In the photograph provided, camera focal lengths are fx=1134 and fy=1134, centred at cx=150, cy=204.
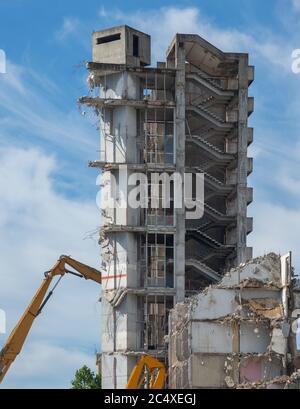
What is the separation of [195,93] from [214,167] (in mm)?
6736

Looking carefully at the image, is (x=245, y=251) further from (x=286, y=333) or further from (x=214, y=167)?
(x=286, y=333)

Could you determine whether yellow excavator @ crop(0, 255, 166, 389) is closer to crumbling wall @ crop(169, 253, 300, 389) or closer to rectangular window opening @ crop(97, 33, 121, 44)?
crumbling wall @ crop(169, 253, 300, 389)

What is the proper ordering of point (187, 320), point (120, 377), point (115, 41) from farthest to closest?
1. point (115, 41)
2. point (120, 377)
3. point (187, 320)

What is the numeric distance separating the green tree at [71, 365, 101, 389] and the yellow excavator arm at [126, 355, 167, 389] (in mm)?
30986

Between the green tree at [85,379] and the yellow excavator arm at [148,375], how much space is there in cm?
3099

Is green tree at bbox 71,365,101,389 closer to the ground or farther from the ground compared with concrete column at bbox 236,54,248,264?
closer to the ground

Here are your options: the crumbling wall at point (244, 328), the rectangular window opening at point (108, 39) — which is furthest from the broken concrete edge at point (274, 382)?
the rectangular window opening at point (108, 39)

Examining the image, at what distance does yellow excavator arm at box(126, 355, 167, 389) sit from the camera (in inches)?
2862

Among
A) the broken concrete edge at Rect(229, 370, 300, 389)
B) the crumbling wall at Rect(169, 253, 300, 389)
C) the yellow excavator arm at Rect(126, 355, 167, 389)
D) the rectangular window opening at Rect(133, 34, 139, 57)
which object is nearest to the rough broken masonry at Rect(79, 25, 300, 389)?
the rectangular window opening at Rect(133, 34, 139, 57)

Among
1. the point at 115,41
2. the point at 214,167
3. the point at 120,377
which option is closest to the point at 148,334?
the point at 120,377

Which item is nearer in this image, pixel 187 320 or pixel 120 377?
pixel 187 320

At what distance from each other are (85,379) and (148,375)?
34184 mm

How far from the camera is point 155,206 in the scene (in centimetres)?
9325

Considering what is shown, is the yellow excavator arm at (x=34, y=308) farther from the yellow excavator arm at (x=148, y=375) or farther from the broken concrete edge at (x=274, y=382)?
the broken concrete edge at (x=274, y=382)
